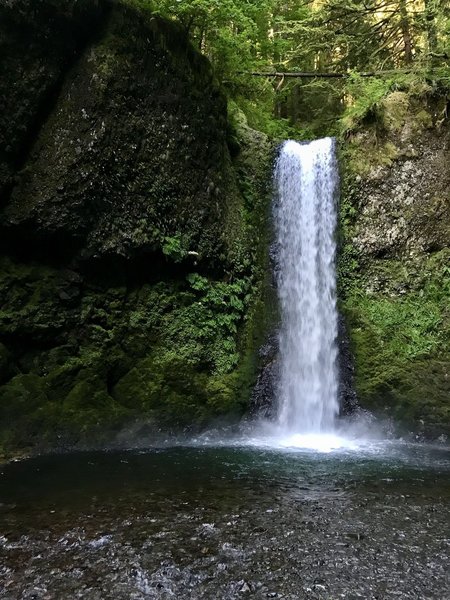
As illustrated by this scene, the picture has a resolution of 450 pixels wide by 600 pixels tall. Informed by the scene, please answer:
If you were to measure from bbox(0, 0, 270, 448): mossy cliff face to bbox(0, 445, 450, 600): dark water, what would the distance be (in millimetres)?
1506

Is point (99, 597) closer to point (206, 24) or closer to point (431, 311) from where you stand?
point (431, 311)

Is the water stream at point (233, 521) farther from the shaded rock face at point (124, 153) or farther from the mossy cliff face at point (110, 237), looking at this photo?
the shaded rock face at point (124, 153)

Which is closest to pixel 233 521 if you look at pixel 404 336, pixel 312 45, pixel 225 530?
pixel 225 530

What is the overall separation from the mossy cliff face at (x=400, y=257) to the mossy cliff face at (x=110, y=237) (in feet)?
7.16

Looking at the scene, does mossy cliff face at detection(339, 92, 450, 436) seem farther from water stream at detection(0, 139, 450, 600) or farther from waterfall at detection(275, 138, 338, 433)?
water stream at detection(0, 139, 450, 600)

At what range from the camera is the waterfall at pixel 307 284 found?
8297mm

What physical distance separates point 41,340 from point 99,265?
4.57ft

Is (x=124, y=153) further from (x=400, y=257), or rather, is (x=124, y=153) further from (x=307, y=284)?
(x=400, y=257)

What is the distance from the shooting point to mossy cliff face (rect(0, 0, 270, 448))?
6781 mm

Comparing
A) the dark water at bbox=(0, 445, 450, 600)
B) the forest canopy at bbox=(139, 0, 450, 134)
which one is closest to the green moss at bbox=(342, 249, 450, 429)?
the dark water at bbox=(0, 445, 450, 600)

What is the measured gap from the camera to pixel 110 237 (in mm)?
7348

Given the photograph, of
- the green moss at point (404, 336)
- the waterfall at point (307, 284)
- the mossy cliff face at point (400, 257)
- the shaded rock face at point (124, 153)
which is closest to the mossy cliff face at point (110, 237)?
the shaded rock face at point (124, 153)

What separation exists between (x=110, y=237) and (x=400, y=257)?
17.1 feet

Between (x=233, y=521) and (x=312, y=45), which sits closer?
(x=233, y=521)
